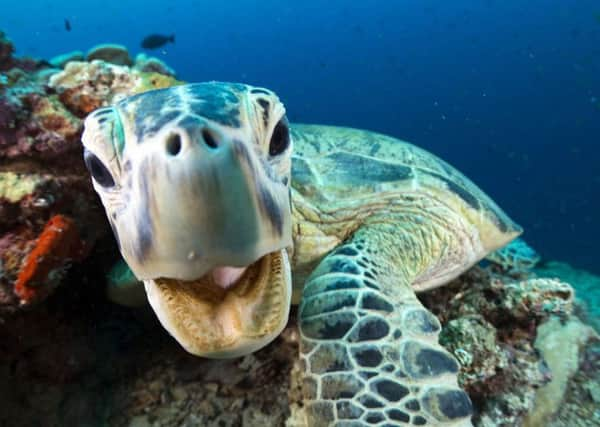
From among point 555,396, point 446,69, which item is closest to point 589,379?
point 555,396

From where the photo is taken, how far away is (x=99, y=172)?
1.33 meters

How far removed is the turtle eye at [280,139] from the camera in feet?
4.69

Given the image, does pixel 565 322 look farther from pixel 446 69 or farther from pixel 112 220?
pixel 446 69

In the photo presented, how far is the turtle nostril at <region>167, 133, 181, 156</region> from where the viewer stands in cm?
107

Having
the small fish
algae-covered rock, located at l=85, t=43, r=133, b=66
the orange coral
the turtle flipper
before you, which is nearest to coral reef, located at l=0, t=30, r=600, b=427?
the orange coral

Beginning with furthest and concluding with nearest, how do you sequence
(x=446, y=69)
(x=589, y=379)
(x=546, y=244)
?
(x=446, y=69) → (x=546, y=244) → (x=589, y=379)

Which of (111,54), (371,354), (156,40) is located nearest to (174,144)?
(371,354)

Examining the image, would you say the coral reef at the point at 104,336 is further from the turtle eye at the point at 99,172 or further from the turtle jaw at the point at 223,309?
the turtle eye at the point at 99,172

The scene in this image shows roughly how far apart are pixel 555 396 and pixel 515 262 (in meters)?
1.72

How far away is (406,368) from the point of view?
5.33 ft

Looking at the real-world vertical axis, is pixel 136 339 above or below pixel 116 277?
below

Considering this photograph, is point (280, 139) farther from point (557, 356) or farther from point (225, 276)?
point (557, 356)

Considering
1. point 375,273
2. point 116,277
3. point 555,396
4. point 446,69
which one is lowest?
point 555,396

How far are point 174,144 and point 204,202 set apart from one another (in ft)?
0.56
